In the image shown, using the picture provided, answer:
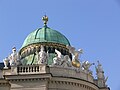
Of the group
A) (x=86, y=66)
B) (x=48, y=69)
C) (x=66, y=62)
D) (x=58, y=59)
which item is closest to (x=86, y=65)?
(x=86, y=66)

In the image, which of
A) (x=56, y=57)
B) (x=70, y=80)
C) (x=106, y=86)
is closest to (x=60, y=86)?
(x=70, y=80)

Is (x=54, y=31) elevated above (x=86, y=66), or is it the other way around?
(x=54, y=31)

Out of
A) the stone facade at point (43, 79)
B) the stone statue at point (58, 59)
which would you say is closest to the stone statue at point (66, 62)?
Result: the stone statue at point (58, 59)

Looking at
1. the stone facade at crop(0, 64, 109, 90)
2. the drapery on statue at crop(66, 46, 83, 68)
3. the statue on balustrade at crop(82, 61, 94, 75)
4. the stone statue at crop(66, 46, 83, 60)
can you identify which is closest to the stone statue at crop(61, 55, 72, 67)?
the stone facade at crop(0, 64, 109, 90)

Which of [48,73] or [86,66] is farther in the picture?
[86,66]

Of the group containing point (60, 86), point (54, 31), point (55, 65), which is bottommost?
point (60, 86)

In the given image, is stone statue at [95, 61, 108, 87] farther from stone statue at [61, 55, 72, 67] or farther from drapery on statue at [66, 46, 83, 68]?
stone statue at [61, 55, 72, 67]

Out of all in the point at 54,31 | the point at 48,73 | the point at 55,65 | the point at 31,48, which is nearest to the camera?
the point at 48,73

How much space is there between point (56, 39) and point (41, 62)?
270 inches

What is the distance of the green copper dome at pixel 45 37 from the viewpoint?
37969 mm

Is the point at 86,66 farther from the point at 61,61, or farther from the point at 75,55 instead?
the point at 61,61

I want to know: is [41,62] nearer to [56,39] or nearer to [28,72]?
[28,72]

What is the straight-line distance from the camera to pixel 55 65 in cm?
3291

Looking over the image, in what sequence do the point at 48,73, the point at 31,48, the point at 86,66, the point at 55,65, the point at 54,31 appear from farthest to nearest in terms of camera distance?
the point at 54,31 < the point at 31,48 < the point at 86,66 < the point at 55,65 < the point at 48,73
